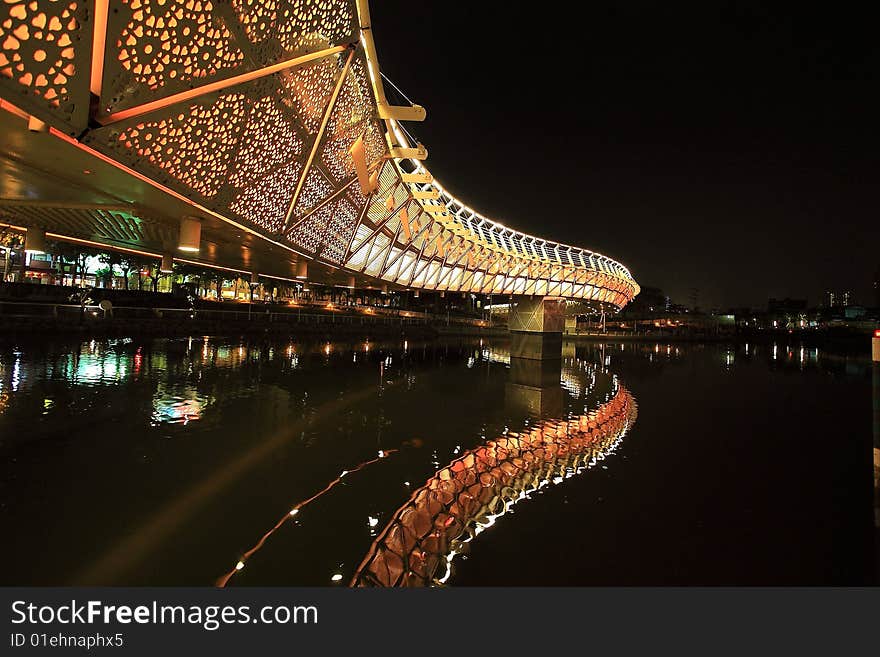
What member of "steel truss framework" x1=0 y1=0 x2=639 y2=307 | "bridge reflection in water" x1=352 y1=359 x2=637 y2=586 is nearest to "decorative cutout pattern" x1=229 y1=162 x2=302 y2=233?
"steel truss framework" x1=0 y1=0 x2=639 y2=307

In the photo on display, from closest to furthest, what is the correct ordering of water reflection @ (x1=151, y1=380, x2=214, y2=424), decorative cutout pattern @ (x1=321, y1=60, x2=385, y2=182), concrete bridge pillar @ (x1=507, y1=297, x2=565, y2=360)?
decorative cutout pattern @ (x1=321, y1=60, x2=385, y2=182), water reflection @ (x1=151, y1=380, x2=214, y2=424), concrete bridge pillar @ (x1=507, y1=297, x2=565, y2=360)

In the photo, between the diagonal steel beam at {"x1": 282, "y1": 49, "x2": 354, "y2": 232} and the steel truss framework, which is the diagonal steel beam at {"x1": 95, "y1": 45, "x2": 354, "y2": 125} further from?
the diagonal steel beam at {"x1": 282, "y1": 49, "x2": 354, "y2": 232}

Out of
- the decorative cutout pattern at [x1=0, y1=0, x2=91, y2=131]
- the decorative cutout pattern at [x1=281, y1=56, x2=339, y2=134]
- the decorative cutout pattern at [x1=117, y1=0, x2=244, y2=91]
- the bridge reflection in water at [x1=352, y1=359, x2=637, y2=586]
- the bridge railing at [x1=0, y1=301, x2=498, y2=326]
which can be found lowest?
the bridge reflection in water at [x1=352, y1=359, x2=637, y2=586]

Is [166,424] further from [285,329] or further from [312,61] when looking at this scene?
[285,329]

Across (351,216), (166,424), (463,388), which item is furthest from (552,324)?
(166,424)

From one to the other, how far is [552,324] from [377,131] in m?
27.4

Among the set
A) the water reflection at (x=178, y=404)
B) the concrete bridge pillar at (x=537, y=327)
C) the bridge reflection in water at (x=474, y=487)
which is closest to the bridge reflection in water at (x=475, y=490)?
the bridge reflection in water at (x=474, y=487)

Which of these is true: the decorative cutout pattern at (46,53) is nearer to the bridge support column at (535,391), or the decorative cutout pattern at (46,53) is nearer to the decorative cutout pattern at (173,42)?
the decorative cutout pattern at (173,42)

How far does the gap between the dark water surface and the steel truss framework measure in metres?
4.10

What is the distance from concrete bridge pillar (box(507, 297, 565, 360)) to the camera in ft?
107

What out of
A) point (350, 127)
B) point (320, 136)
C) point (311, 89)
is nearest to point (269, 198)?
point (320, 136)

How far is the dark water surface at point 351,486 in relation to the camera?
441 cm

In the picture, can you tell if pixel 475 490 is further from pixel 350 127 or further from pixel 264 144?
pixel 350 127

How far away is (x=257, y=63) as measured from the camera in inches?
236
